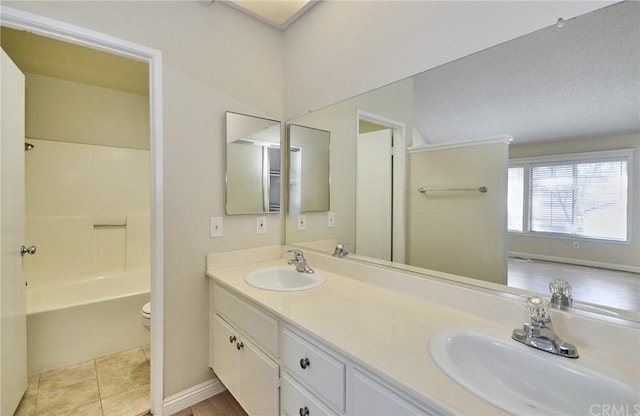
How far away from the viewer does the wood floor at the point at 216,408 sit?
1.61m

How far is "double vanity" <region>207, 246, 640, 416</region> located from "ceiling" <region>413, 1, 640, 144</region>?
2.05 feet

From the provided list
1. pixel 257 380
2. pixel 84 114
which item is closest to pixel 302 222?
pixel 257 380

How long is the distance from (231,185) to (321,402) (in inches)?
52.6

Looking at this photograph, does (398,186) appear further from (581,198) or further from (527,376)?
(527,376)

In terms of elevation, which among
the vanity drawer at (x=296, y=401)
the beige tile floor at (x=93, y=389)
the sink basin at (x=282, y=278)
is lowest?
the beige tile floor at (x=93, y=389)

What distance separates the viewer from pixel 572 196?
90 cm

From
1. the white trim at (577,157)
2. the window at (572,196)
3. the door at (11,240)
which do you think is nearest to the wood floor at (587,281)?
the window at (572,196)

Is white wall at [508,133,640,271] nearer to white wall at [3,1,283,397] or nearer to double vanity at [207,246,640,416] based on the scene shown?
double vanity at [207,246,640,416]

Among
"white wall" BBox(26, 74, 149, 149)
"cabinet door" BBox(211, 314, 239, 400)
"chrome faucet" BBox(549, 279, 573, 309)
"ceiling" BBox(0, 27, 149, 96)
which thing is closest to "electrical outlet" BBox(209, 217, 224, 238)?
"cabinet door" BBox(211, 314, 239, 400)

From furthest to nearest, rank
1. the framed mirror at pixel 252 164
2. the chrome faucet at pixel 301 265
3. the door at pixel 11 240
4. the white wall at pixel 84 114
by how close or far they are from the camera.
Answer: the white wall at pixel 84 114 → the framed mirror at pixel 252 164 → the chrome faucet at pixel 301 265 → the door at pixel 11 240

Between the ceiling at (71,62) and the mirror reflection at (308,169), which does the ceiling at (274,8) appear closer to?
the mirror reflection at (308,169)

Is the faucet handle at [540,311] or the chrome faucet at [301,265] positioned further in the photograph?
the chrome faucet at [301,265]

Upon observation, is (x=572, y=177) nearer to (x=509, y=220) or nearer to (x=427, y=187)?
(x=509, y=220)

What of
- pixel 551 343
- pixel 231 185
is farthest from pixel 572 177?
pixel 231 185
